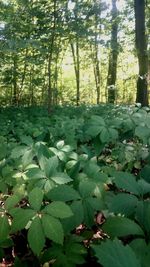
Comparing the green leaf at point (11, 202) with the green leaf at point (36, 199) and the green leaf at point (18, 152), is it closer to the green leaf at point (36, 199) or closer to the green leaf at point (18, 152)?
the green leaf at point (36, 199)

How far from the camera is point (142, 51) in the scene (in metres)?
11.3

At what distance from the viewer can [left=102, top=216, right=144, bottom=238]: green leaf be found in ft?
3.98

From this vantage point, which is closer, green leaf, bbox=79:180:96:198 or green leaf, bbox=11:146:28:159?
green leaf, bbox=79:180:96:198

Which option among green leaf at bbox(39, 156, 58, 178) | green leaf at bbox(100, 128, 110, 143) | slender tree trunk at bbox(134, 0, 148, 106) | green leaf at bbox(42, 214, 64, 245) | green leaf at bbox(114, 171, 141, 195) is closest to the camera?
green leaf at bbox(42, 214, 64, 245)

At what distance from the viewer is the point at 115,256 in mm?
794

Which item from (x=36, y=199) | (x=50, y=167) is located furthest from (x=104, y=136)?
(x=36, y=199)

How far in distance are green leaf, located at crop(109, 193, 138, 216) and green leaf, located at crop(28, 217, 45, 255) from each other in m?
0.30

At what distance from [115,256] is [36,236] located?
1.75 feet

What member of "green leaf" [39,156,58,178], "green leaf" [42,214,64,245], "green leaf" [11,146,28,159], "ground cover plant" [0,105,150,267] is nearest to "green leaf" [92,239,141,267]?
"ground cover plant" [0,105,150,267]

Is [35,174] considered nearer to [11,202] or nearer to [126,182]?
[11,202]

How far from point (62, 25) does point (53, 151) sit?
8.29 metres

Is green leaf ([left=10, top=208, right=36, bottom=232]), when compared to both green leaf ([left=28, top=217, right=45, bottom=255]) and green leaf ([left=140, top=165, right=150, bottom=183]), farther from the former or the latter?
green leaf ([left=140, top=165, right=150, bottom=183])

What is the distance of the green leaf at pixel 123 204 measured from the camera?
1320mm

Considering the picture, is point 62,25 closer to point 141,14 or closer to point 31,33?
point 31,33
